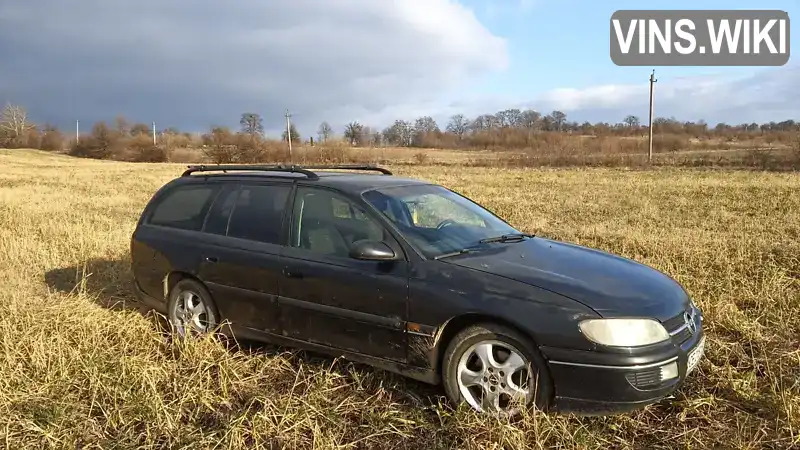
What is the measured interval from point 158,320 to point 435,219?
9.02ft

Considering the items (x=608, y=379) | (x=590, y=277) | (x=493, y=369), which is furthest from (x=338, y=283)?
(x=608, y=379)

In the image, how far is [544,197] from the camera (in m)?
16.6

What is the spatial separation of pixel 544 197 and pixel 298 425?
47.5 ft

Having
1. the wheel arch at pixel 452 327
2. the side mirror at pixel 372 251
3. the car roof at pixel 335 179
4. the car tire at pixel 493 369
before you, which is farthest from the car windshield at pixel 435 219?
the car tire at pixel 493 369

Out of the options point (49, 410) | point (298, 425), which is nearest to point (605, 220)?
point (298, 425)

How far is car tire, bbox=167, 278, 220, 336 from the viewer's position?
4.51m

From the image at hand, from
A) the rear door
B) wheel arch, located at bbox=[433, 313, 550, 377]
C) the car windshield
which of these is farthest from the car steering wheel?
the rear door

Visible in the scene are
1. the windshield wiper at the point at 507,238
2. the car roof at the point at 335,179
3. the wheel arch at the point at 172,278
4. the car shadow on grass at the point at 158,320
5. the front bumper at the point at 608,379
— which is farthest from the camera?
the wheel arch at the point at 172,278

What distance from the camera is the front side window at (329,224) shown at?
3814 mm

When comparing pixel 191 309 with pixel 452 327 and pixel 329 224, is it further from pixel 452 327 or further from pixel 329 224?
pixel 452 327

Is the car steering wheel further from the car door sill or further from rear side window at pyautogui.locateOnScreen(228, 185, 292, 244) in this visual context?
Result: rear side window at pyautogui.locateOnScreen(228, 185, 292, 244)

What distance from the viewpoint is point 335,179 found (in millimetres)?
4297

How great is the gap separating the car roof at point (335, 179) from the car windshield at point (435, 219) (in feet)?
0.33

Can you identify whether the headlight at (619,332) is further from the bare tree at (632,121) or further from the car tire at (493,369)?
the bare tree at (632,121)
